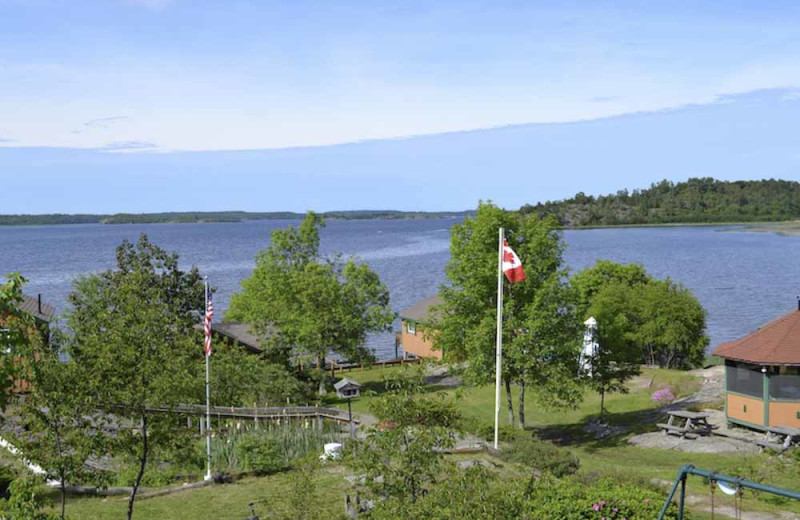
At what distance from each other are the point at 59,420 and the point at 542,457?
38.9ft

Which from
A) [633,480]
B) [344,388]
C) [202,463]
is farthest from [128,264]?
[633,480]

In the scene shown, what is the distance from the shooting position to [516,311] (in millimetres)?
28875

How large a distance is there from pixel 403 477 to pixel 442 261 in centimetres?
12530

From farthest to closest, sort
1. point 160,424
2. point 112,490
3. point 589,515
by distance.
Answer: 1. point 112,490
2. point 160,424
3. point 589,515

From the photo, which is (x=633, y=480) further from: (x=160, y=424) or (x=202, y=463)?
(x=202, y=463)

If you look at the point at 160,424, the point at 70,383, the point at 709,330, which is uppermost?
the point at 70,383

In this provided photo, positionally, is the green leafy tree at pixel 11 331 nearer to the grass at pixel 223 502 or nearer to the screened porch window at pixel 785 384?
the grass at pixel 223 502

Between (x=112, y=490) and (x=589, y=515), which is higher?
(x=589, y=515)

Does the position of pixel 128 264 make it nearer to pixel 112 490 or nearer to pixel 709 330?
pixel 112 490

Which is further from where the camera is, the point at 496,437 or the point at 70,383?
the point at 496,437

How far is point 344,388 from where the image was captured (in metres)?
34.8

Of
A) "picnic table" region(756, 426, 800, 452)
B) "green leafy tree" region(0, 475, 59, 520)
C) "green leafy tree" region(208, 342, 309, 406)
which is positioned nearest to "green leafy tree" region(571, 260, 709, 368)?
"green leafy tree" region(208, 342, 309, 406)

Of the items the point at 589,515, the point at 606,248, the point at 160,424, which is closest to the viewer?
the point at 589,515

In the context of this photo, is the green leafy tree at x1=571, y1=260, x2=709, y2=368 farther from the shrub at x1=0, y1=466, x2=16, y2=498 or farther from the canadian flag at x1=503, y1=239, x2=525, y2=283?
the shrub at x1=0, y1=466, x2=16, y2=498
